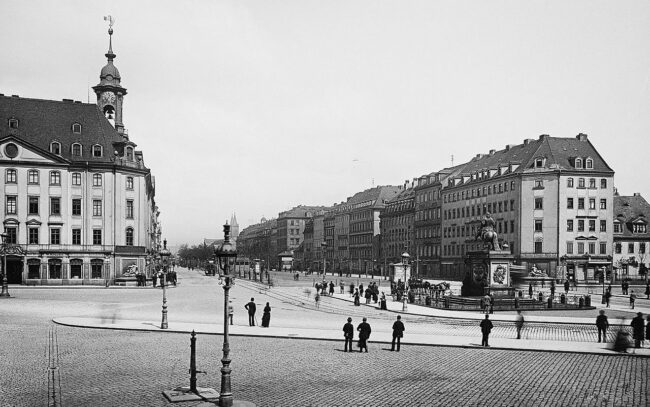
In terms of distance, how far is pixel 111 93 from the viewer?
291 feet

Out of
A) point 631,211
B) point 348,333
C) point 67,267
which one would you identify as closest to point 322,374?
point 348,333

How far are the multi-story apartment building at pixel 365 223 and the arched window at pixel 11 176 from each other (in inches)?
3075

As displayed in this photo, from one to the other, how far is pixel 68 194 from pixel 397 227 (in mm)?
68770

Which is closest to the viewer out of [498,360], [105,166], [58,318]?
[498,360]

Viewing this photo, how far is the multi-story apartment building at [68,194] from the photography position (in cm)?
7112

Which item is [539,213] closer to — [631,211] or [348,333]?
[631,211]

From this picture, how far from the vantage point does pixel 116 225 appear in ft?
245

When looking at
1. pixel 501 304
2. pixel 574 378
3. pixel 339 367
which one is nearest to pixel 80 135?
pixel 501 304

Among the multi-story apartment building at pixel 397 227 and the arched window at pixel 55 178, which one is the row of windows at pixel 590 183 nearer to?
the multi-story apartment building at pixel 397 227

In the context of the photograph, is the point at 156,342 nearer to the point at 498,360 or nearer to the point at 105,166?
the point at 498,360

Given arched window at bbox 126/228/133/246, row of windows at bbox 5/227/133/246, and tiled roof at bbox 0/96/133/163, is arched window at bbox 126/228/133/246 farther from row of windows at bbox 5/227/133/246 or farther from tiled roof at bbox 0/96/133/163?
tiled roof at bbox 0/96/133/163

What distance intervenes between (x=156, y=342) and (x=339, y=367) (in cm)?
925

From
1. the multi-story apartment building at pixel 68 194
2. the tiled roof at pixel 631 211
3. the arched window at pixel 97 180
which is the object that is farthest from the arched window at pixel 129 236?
the tiled roof at pixel 631 211

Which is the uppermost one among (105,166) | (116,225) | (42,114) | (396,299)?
(42,114)
